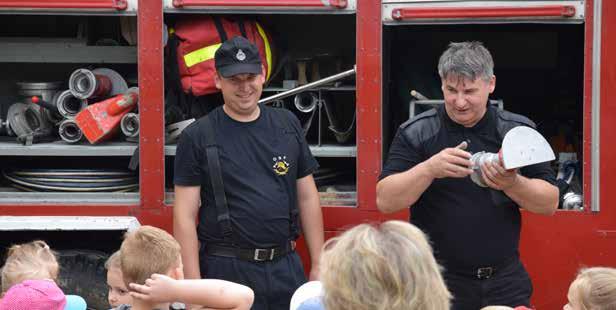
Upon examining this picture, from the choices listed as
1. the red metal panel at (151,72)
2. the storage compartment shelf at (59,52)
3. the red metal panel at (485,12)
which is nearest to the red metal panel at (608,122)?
the red metal panel at (485,12)

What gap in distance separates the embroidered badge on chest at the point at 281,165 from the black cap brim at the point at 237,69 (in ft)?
1.22

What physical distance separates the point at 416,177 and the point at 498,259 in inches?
18.9

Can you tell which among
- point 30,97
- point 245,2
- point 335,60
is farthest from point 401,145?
point 30,97

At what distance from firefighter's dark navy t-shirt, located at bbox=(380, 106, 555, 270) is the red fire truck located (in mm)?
785

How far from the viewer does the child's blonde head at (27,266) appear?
10.7 ft

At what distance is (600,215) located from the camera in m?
4.45

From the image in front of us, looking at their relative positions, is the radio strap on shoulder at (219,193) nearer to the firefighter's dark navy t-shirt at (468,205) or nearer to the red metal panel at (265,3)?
the firefighter's dark navy t-shirt at (468,205)

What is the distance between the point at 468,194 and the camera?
3.71m

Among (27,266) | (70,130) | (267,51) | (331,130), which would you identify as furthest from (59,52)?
(27,266)

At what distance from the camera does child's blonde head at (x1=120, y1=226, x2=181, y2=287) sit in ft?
9.24

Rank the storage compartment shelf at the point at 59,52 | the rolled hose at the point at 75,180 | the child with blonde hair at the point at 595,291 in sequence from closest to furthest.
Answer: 1. the child with blonde hair at the point at 595,291
2. the rolled hose at the point at 75,180
3. the storage compartment shelf at the point at 59,52

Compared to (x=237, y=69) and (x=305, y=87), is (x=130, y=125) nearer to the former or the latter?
(x=305, y=87)

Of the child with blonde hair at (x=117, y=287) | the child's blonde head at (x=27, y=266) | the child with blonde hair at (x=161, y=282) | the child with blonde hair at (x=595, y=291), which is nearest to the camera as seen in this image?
the child with blonde hair at (x=595, y=291)

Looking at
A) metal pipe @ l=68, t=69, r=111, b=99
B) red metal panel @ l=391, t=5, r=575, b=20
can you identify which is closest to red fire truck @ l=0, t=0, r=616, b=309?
red metal panel @ l=391, t=5, r=575, b=20
